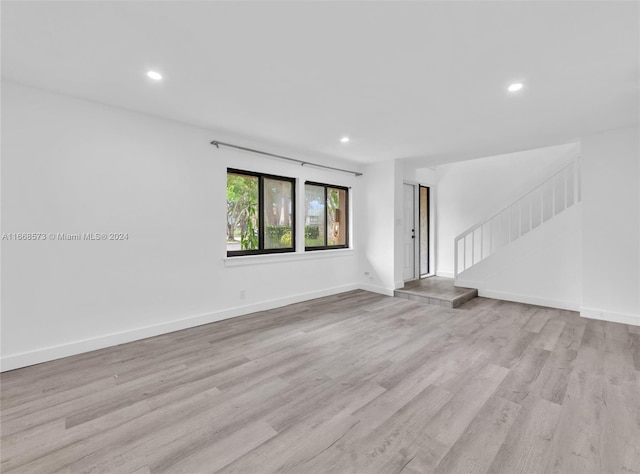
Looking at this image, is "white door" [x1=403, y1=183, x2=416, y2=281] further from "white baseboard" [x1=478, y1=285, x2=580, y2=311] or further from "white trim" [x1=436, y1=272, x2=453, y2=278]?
"white baseboard" [x1=478, y1=285, x2=580, y2=311]

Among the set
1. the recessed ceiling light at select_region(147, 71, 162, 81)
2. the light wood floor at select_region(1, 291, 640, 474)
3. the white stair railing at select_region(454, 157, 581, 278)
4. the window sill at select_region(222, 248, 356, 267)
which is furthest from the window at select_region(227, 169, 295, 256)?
the white stair railing at select_region(454, 157, 581, 278)

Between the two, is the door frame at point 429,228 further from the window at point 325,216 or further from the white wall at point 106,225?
the white wall at point 106,225

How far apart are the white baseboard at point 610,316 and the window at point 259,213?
443 cm

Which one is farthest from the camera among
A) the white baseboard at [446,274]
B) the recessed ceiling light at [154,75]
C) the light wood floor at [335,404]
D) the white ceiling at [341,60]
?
the white baseboard at [446,274]

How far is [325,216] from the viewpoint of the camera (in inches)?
218

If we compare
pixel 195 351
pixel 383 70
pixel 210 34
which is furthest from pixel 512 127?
pixel 195 351

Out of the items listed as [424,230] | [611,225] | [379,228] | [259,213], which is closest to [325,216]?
[379,228]

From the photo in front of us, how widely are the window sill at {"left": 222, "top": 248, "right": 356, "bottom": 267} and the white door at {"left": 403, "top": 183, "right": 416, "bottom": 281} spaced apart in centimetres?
130

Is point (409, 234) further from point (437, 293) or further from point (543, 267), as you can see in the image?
point (543, 267)

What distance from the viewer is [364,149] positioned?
15.5ft

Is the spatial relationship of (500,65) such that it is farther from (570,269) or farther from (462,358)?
(570,269)

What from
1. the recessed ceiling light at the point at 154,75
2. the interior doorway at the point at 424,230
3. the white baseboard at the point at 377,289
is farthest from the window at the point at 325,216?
the recessed ceiling light at the point at 154,75

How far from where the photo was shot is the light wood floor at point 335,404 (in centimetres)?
161

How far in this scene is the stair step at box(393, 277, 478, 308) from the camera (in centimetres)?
470
